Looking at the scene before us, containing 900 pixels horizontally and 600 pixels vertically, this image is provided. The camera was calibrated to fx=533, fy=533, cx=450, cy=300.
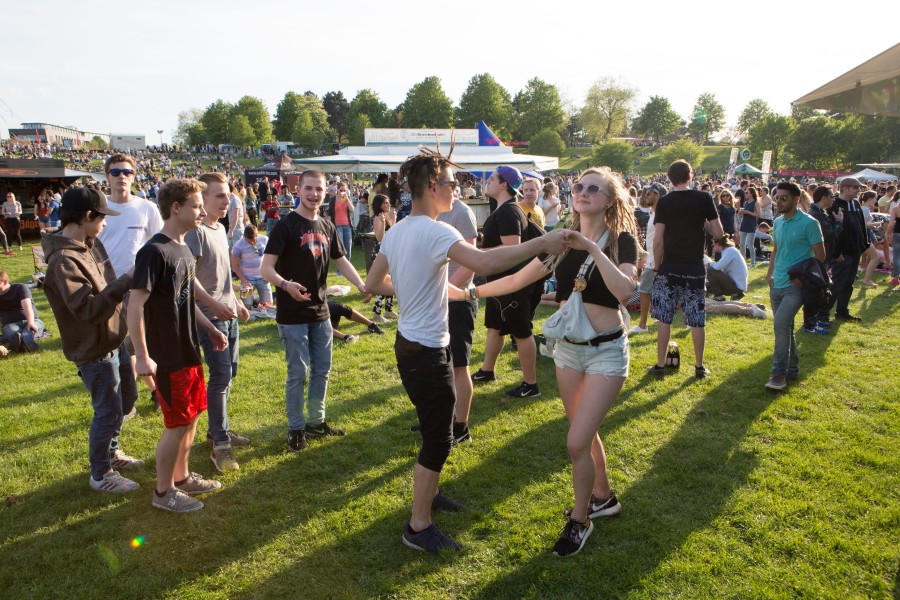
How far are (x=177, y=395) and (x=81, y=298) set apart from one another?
35.5 inches

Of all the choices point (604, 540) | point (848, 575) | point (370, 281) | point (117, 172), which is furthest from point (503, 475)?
point (117, 172)

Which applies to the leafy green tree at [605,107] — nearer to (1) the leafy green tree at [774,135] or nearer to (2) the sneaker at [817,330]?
(1) the leafy green tree at [774,135]

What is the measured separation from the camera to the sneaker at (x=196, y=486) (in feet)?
12.7

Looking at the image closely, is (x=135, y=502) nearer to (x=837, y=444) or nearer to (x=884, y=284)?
(x=837, y=444)

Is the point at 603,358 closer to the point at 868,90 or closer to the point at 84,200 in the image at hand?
the point at 868,90

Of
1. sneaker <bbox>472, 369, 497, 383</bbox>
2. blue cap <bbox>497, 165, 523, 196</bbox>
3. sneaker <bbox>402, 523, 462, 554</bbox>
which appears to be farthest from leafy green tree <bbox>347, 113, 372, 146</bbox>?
sneaker <bbox>402, 523, 462, 554</bbox>

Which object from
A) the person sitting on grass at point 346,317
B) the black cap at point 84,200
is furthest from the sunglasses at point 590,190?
the person sitting on grass at point 346,317

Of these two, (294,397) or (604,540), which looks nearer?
(604,540)

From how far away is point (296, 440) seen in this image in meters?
4.59

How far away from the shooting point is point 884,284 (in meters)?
11.4

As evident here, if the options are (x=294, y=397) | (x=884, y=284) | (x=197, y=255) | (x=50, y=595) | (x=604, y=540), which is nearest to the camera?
(x=50, y=595)

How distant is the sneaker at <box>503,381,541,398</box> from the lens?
5.65m

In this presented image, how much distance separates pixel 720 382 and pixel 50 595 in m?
6.17

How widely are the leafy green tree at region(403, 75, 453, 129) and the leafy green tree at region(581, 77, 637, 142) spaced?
33.3m
